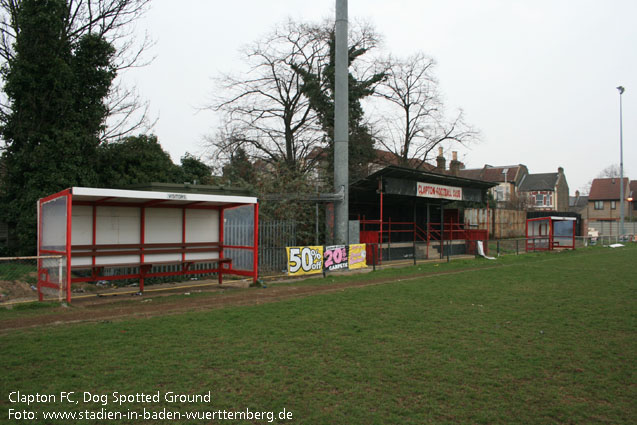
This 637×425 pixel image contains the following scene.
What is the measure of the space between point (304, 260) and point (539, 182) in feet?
223

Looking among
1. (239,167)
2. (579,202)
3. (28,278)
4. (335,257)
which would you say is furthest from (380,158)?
(579,202)

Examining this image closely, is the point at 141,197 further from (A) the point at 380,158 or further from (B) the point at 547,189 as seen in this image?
(B) the point at 547,189

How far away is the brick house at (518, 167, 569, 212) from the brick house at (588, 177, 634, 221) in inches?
226

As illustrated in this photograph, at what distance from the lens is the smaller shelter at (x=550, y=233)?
35.1 metres

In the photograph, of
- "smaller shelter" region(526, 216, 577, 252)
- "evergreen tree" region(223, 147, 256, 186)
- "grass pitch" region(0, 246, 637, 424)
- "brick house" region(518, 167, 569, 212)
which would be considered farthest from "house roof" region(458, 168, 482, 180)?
"grass pitch" region(0, 246, 637, 424)

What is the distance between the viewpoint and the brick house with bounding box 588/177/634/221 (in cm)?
7569

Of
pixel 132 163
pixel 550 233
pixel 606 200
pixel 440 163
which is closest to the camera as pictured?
pixel 132 163

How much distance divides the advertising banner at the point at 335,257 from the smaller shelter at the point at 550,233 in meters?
20.9

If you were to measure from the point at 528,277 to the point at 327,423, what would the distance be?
15328 mm

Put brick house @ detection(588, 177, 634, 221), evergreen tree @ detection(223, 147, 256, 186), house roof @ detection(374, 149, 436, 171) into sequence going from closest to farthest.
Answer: evergreen tree @ detection(223, 147, 256, 186), house roof @ detection(374, 149, 436, 171), brick house @ detection(588, 177, 634, 221)

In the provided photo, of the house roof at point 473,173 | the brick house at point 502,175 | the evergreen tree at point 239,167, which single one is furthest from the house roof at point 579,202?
the evergreen tree at point 239,167

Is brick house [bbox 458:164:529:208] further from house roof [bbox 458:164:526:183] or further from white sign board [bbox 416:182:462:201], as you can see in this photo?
white sign board [bbox 416:182:462:201]

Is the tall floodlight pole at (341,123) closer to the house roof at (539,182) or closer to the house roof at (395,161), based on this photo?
the house roof at (395,161)

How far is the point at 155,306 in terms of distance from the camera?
11.2 m
